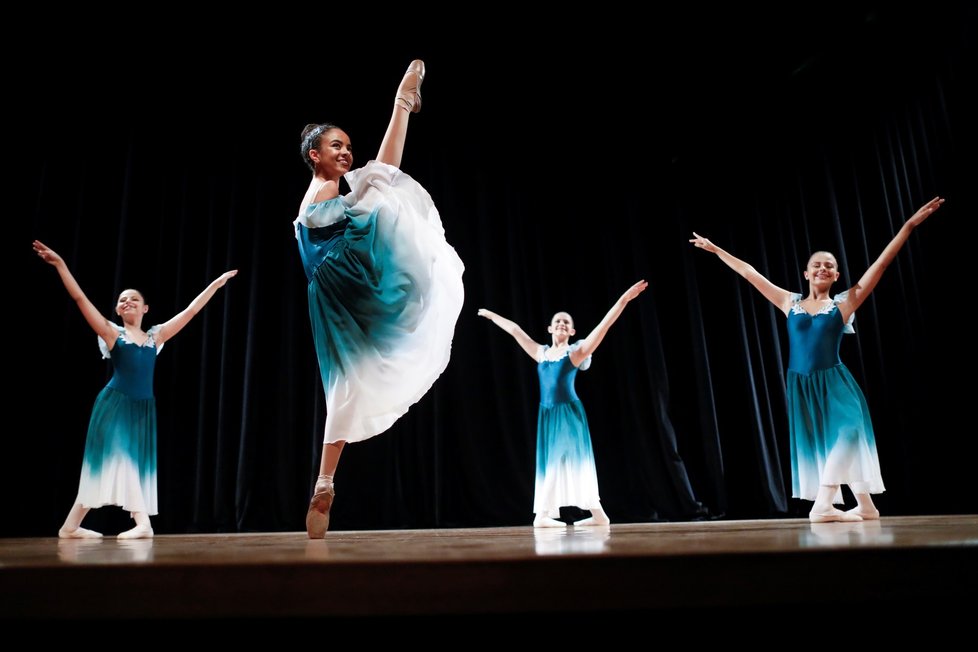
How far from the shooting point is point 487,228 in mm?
6070

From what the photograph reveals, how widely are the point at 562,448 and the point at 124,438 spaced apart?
2.58 metres

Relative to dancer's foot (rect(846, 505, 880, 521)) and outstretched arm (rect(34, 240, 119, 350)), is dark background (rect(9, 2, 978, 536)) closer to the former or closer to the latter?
outstretched arm (rect(34, 240, 119, 350))

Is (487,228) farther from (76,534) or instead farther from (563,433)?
(76,534)

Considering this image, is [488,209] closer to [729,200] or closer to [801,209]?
[729,200]

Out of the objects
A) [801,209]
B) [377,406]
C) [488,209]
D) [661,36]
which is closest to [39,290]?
[488,209]

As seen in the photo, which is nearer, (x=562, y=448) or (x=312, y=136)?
(x=312, y=136)

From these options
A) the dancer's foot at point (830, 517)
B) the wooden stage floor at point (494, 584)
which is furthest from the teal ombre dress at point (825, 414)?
the wooden stage floor at point (494, 584)

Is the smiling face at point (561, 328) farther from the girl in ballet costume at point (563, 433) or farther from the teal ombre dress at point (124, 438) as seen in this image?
the teal ombre dress at point (124, 438)

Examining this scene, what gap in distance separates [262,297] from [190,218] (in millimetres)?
853

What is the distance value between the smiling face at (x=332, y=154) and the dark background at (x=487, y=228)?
10.3 ft

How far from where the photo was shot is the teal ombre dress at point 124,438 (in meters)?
3.87

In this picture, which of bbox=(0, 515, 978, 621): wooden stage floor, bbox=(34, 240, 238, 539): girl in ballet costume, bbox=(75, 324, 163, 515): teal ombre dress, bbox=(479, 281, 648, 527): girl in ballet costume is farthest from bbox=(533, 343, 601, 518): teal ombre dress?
bbox=(0, 515, 978, 621): wooden stage floor

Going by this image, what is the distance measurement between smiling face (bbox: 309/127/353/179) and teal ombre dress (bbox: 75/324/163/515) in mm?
2093

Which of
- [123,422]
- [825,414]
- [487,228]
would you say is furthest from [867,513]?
[123,422]
